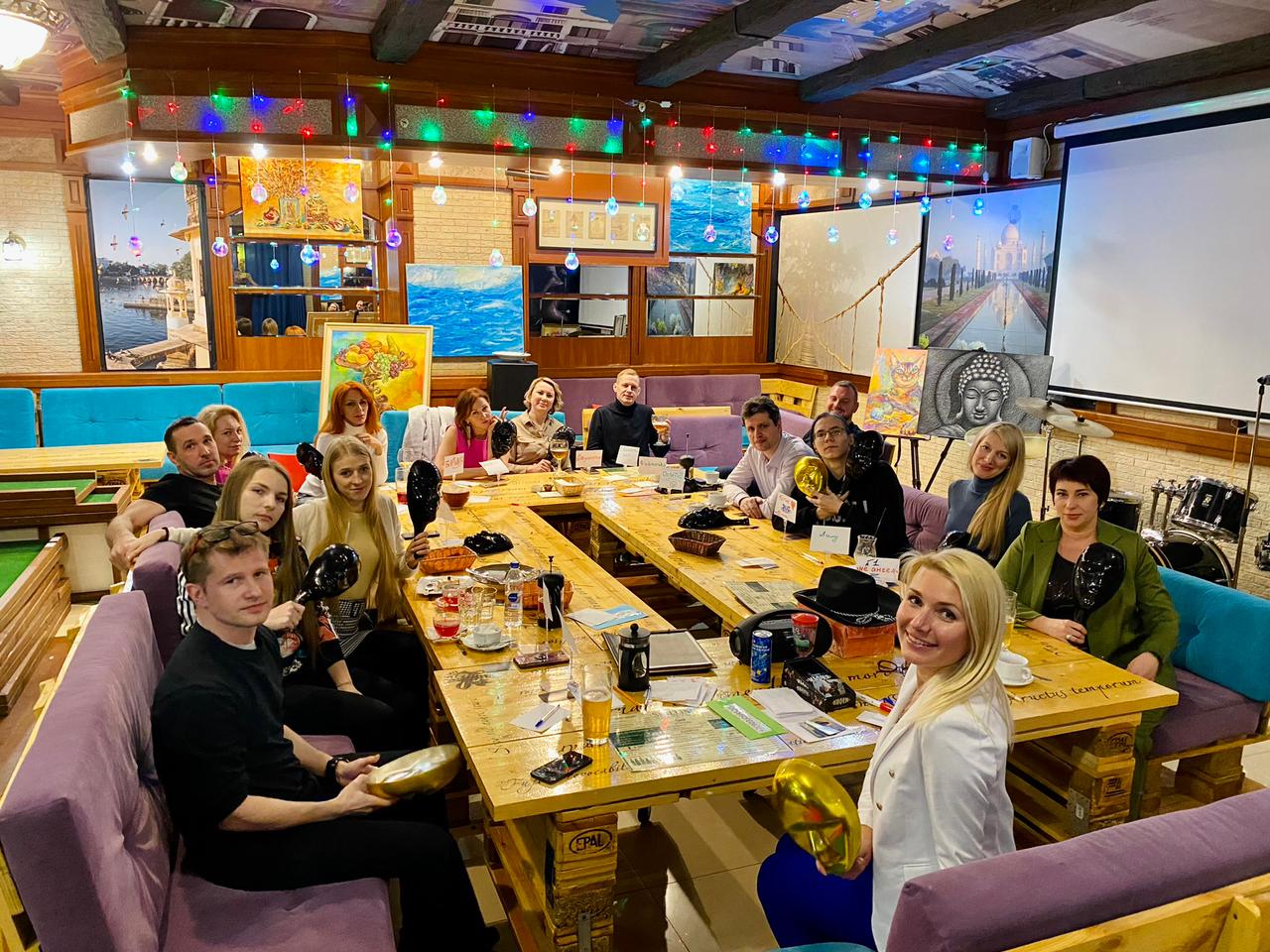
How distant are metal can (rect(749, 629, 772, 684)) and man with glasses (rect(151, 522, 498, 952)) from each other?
99cm

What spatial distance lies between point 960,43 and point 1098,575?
3887 mm

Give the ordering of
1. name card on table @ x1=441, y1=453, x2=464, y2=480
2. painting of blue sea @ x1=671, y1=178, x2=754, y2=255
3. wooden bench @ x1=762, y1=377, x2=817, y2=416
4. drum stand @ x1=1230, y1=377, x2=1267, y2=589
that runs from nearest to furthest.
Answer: name card on table @ x1=441, y1=453, x2=464, y2=480 < drum stand @ x1=1230, y1=377, x2=1267, y2=589 < painting of blue sea @ x1=671, y1=178, x2=754, y2=255 < wooden bench @ x1=762, y1=377, x2=817, y2=416

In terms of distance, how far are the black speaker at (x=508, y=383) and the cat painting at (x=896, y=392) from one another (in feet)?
10.3

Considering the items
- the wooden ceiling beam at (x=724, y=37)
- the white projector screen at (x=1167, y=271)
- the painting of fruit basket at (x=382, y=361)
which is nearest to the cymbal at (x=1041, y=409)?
the white projector screen at (x=1167, y=271)

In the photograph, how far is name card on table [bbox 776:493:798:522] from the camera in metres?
4.34

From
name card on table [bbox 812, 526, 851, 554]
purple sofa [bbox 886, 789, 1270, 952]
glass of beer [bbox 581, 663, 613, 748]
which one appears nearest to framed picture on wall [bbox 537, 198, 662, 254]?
name card on table [bbox 812, 526, 851, 554]

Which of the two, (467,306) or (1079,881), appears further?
(467,306)

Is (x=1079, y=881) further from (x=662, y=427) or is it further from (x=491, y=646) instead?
(x=662, y=427)

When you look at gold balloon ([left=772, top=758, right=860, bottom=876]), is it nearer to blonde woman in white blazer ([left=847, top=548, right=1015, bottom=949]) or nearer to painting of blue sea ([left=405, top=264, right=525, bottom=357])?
blonde woman in white blazer ([left=847, top=548, right=1015, bottom=949])

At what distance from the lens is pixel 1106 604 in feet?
10.8

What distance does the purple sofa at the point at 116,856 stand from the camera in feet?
5.44

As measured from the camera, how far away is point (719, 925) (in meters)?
2.92

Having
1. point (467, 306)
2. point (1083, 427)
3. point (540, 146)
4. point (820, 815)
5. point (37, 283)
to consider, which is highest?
point (540, 146)

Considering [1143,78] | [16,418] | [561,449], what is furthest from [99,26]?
[1143,78]
